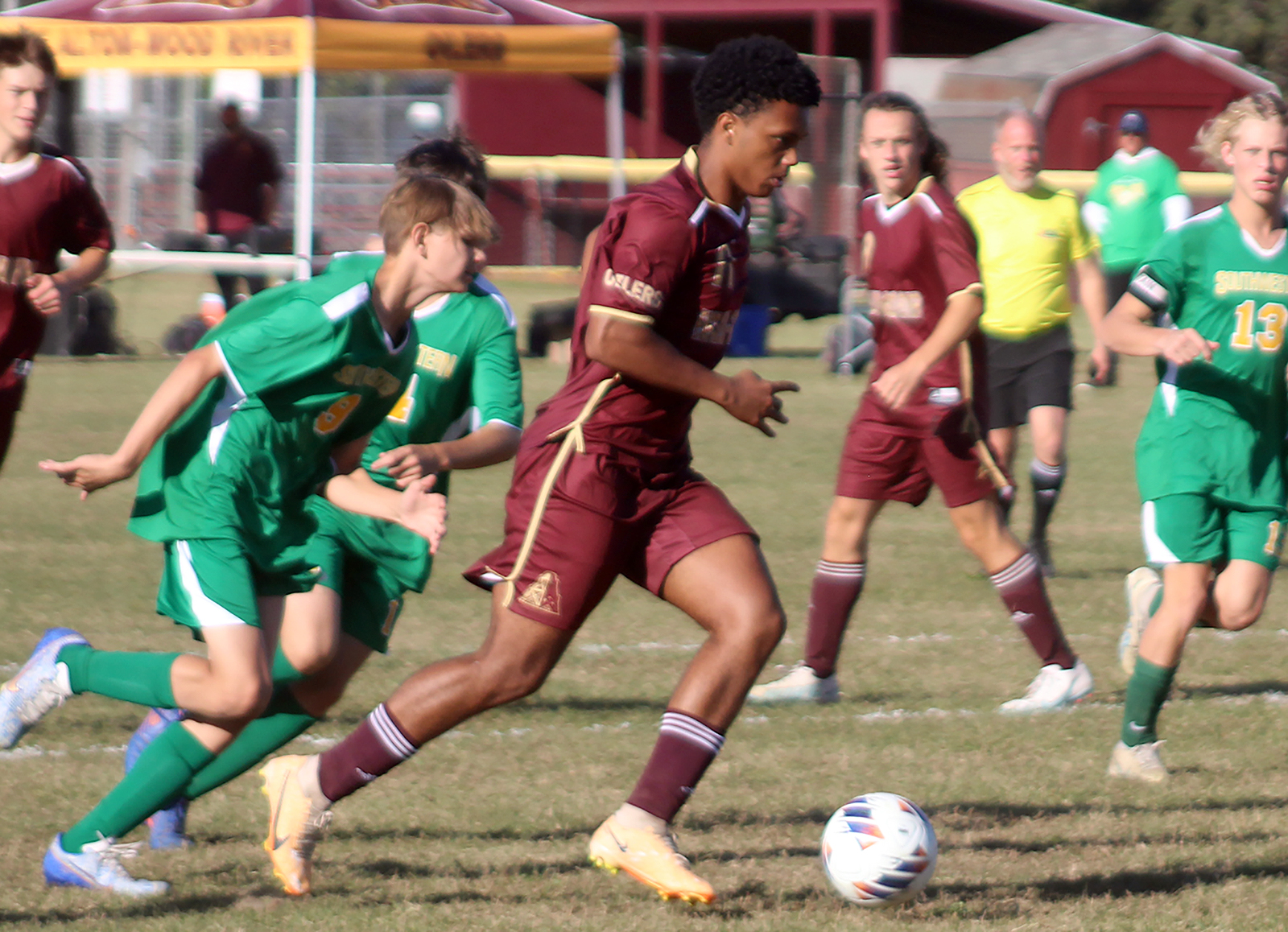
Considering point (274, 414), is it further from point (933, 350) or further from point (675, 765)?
point (933, 350)

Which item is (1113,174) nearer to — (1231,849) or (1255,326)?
(1255,326)

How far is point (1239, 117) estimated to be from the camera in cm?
493

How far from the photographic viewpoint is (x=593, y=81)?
105 feet

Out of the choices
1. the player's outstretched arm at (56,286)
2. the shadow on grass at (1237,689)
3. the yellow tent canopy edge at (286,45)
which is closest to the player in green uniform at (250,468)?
the player's outstretched arm at (56,286)

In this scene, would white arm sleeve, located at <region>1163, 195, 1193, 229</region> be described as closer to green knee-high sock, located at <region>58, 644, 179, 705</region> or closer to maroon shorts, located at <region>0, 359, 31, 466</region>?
maroon shorts, located at <region>0, 359, 31, 466</region>

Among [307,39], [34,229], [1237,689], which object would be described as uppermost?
[307,39]

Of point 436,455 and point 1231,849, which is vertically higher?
point 436,455

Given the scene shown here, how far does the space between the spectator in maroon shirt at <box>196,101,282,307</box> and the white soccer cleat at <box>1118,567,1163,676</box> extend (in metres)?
12.4

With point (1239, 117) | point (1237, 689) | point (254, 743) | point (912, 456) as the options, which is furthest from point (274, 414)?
point (1237, 689)

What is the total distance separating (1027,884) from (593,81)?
29089 millimetres

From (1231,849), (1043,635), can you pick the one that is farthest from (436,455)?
(1043,635)

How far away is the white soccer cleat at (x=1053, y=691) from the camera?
19.7 ft

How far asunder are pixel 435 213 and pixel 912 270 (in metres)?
2.84

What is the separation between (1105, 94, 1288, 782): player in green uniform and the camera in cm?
502
